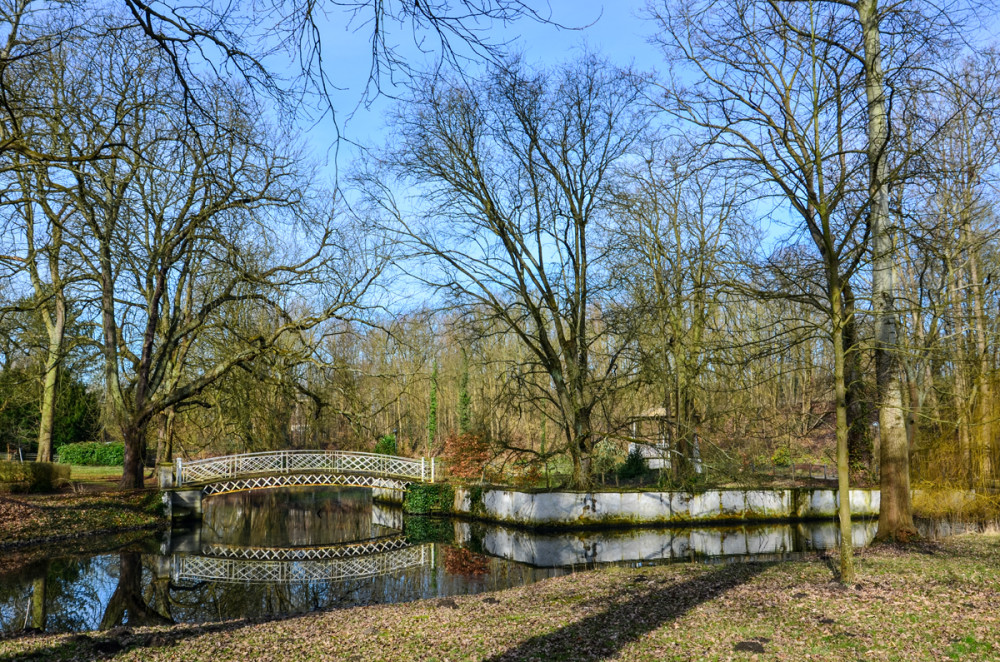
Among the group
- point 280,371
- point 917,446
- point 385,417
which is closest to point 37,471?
point 280,371

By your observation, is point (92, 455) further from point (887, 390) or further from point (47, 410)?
point (887, 390)

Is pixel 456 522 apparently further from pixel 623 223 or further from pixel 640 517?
pixel 623 223

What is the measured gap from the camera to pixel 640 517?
2052 cm

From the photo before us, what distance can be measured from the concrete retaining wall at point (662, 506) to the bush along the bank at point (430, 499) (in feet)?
9.02

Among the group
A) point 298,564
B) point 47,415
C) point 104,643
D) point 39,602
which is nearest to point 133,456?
point 47,415

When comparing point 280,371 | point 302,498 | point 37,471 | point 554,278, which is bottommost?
point 302,498

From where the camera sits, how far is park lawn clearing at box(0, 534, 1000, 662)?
6.24m

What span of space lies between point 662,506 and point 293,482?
41.4 ft

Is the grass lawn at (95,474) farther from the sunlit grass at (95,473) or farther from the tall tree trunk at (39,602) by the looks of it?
the tall tree trunk at (39,602)

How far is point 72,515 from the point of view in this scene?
18.5 m

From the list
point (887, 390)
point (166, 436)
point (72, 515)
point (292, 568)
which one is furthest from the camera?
point (166, 436)

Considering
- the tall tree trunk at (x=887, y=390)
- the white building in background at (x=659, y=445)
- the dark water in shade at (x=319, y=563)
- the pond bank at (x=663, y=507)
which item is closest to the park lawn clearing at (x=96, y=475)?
the dark water in shade at (x=319, y=563)

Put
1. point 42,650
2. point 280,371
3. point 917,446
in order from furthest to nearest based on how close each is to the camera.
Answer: point 280,371 < point 917,446 < point 42,650

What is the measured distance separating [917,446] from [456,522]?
533 inches
